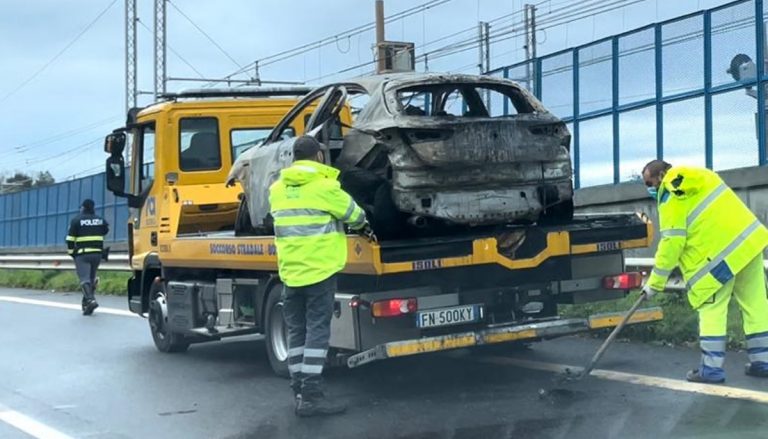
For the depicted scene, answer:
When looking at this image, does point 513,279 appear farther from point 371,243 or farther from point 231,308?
point 231,308

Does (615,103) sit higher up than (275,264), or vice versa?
(615,103)

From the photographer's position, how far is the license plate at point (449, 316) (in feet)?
22.5

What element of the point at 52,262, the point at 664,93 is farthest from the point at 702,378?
the point at 52,262

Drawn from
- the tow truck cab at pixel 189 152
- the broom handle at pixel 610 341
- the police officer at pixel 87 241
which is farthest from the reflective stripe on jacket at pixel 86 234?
the broom handle at pixel 610 341

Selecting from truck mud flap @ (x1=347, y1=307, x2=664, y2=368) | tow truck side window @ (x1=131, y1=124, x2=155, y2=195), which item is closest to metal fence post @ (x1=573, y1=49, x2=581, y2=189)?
tow truck side window @ (x1=131, y1=124, x2=155, y2=195)

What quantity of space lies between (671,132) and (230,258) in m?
6.57

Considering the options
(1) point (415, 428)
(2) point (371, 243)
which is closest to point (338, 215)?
(2) point (371, 243)

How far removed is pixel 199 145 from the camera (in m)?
10.3

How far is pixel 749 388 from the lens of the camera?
21.9ft

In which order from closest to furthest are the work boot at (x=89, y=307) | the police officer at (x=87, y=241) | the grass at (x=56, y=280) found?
the work boot at (x=89, y=307) → the police officer at (x=87, y=241) → the grass at (x=56, y=280)

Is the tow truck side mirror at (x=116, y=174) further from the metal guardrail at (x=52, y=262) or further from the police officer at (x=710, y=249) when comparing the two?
the metal guardrail at (x=52, y=262)

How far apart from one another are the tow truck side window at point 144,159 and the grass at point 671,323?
14.8ft

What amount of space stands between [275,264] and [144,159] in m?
3.68

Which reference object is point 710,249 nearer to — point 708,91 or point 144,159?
point 708,91
